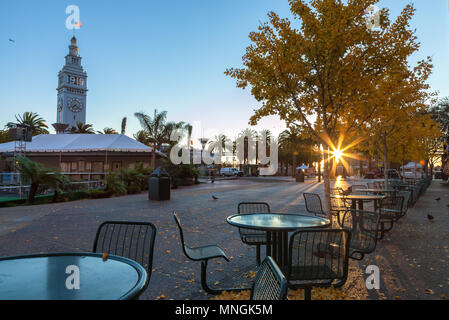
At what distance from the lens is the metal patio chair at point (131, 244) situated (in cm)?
296

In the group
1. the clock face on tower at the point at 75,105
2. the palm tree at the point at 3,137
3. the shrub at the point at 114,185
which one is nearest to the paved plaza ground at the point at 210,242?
the shrub at the point at 114,185

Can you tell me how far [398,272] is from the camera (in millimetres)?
4484

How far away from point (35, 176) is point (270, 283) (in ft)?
46.0

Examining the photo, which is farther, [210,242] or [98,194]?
[98,194]

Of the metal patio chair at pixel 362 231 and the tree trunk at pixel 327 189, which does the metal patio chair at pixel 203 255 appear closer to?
the metal patio chair at pixel 362 231

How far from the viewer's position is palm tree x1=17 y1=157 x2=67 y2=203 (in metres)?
12.6

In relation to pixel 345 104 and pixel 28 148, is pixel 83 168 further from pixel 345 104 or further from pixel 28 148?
pixel 345 104

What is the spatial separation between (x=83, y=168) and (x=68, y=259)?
3050 centimetres

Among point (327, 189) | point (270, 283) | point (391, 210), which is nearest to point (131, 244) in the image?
point (270, 283)

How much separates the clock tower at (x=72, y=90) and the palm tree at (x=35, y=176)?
118707 millimetres

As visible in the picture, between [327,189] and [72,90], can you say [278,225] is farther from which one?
[72,90]

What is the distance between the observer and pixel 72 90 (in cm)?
12025
